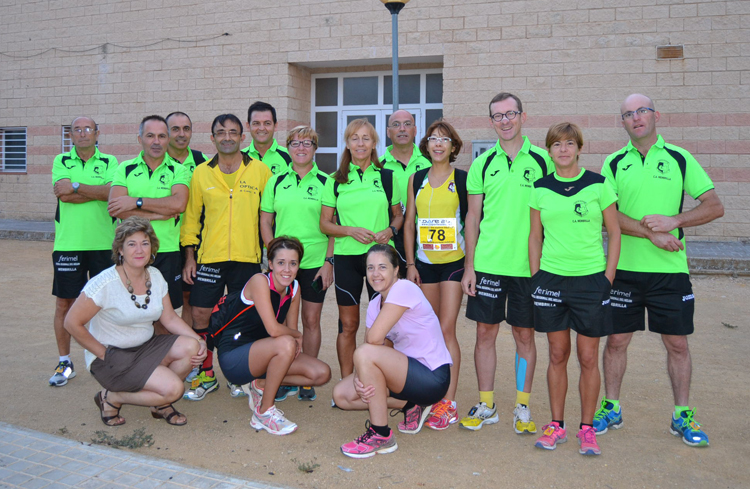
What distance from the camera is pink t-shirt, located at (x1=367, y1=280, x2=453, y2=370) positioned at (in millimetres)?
3883

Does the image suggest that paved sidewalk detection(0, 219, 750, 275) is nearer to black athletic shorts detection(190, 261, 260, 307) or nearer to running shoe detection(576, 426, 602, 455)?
running shoe detection(576, 426, 602, 455)

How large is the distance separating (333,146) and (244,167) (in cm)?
930

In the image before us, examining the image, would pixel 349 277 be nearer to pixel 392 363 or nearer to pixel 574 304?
pixel 392 363

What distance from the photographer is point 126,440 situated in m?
3.78

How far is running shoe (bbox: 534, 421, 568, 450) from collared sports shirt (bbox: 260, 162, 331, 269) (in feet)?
6.39

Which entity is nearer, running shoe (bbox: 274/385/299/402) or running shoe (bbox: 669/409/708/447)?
running shoe (bbox: 669/409/708/447)

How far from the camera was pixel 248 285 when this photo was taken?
13.9 feet

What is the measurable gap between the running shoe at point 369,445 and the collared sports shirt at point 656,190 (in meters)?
1.84

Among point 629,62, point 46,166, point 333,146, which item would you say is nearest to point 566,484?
point 629,62

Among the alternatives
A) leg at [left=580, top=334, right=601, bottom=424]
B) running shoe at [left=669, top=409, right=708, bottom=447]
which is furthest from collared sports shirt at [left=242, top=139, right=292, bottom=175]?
running shoe at [left=669, top=409, right=708, bottom=447]

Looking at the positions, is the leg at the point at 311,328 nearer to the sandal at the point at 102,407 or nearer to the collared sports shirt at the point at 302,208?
the collared sports shirt at the point at 302,208

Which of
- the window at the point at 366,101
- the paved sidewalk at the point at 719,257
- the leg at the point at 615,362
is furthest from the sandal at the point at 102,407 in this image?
the window at the point at 366,101

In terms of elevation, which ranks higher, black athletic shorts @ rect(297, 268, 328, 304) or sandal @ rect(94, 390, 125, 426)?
black athletic shorts @ rect(297, 268, 328, 304)

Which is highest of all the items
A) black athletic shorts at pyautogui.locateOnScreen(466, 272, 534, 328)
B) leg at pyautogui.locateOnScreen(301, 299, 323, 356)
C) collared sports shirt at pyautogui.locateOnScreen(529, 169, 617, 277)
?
collared sports shirt at pyautogui.locateOnScreen(529, 169, 617, 277)
